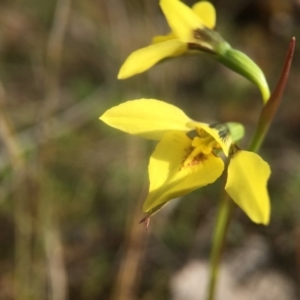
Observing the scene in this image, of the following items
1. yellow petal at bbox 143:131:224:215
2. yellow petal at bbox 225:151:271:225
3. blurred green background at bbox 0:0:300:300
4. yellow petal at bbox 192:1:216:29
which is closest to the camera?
yellow petal at bbox 225:151:271:225

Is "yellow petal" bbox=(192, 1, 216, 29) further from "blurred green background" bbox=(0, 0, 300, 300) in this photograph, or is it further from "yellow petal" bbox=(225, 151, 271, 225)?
"blurred green background" bbox=(0, 0, 300, 300)

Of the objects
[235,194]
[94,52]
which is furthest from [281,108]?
[235,194]

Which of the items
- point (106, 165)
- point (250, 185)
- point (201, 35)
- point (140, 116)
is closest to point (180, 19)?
point (201, 35)

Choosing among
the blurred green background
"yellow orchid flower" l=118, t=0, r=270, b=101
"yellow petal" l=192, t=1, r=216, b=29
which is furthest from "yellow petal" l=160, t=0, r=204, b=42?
the blurred green background

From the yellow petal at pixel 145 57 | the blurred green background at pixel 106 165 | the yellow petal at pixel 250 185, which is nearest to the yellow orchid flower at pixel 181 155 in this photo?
the yellow petal at pixel 250 185

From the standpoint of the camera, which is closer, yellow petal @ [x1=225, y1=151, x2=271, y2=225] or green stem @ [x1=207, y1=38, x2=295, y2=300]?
yellow petal @ [x1=225, y1=151, x2=271, y2=225]

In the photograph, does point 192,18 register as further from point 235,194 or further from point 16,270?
point 16,270

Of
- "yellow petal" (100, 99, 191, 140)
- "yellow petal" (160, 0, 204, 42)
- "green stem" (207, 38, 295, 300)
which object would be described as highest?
"yellow petal" (160, 0, 204, 42)

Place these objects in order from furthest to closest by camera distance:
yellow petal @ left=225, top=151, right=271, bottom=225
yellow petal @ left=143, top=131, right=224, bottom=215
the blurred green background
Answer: the blurred green background < yellow petal @ left=143, top=131, right=224, bottom=215 < yellow petal @ left=225, top=151, right=271, bottom=225

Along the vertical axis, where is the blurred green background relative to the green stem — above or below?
below
